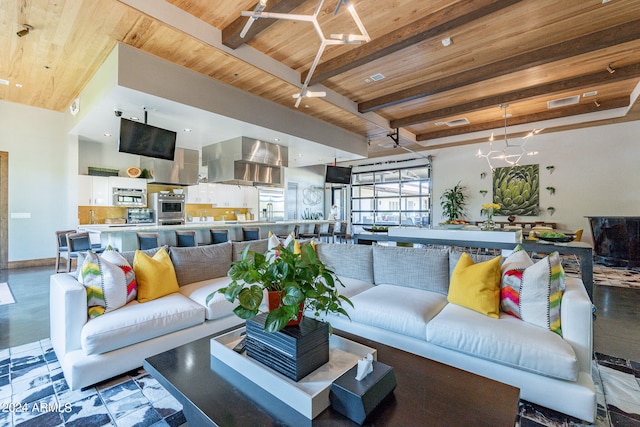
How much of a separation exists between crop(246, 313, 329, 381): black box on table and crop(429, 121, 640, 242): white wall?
8310 mm

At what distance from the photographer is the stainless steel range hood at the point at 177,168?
639cm

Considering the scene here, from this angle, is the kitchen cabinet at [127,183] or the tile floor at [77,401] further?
the kitchen cabinet at [127,183]

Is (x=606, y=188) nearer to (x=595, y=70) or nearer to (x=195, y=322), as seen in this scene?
(x=595, y=70)

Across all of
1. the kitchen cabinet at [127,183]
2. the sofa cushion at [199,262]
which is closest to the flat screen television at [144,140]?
the sofa cushion at [199,262]

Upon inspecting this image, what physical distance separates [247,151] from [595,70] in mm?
5833

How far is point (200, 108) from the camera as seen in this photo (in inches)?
157

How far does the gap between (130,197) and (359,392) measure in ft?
24.0

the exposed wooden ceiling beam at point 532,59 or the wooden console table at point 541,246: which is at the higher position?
the exposed wooden ceiling beam at point 532,59

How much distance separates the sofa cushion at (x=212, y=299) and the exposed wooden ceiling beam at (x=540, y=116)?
7.09 m

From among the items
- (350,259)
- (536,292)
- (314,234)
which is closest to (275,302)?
(536,292)

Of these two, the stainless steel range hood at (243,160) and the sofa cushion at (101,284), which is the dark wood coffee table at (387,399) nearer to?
the sofa cushion at (101,284)

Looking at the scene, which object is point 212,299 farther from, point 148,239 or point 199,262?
point 148,239

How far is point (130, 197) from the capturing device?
265 inches

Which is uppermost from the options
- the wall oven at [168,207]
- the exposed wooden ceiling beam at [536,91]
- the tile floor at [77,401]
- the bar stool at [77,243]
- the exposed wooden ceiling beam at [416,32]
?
the exposed wooden ceiling beam at [536,91]
